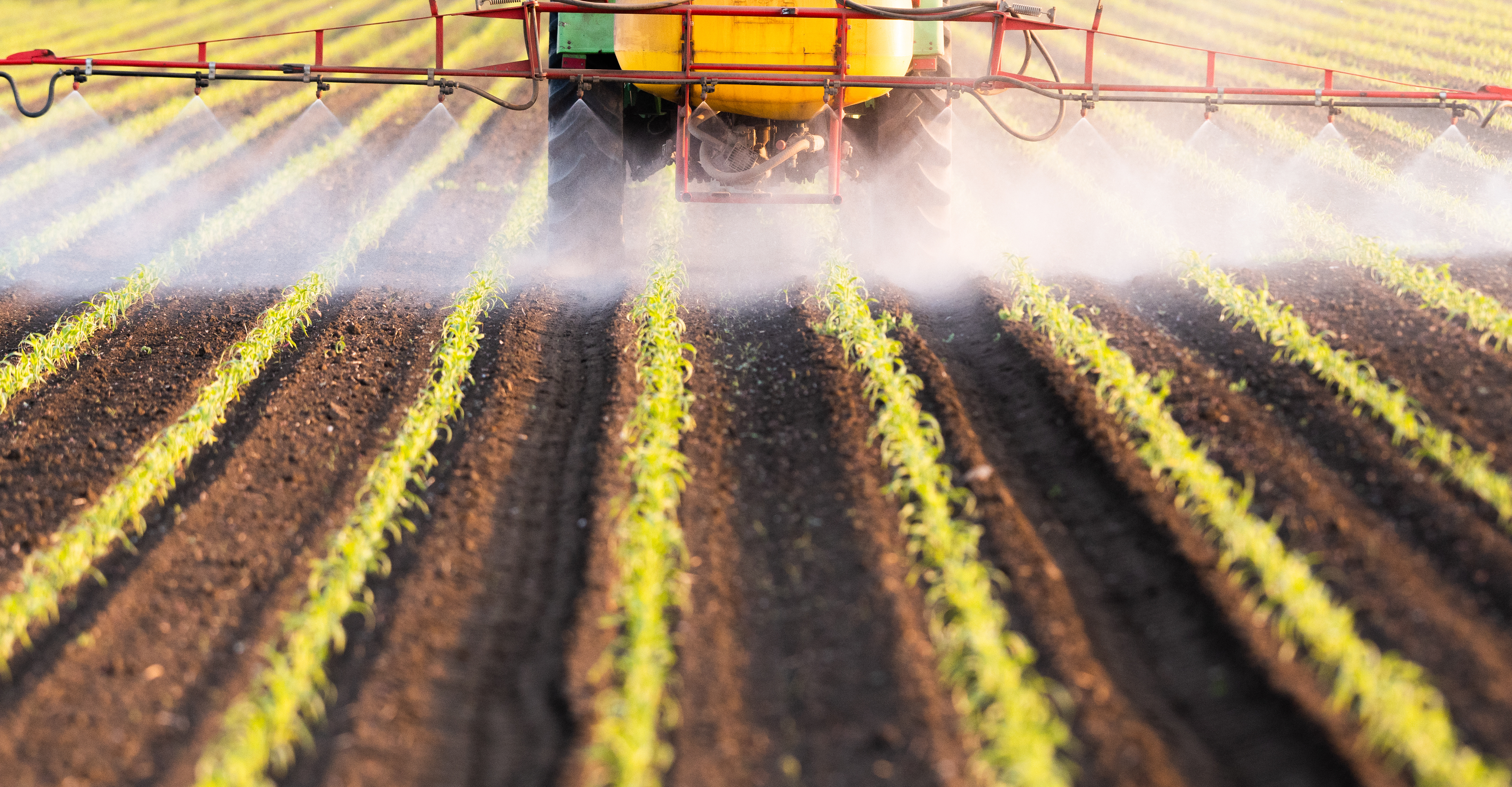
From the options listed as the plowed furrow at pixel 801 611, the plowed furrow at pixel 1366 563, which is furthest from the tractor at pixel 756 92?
the plowed furrow at pixel 1366 563

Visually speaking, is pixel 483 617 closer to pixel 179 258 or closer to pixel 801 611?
pixel 801 611

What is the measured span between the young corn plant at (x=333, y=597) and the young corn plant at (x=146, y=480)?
2.54ft

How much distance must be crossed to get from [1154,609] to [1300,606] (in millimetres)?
397

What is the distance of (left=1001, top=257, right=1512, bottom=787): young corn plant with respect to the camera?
2500 mm

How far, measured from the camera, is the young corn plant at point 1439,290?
5051 mm

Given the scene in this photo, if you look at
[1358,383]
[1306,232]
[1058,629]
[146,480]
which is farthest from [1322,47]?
[146,480]

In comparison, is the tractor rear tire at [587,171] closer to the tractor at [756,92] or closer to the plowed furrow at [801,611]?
the tractor at [756,92]

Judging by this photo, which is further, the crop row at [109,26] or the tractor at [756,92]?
the crop row at [109,26]

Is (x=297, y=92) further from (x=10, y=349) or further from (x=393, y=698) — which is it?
(x=393, y=698)

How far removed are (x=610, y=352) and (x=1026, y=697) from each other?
339cm

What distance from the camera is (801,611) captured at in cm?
333

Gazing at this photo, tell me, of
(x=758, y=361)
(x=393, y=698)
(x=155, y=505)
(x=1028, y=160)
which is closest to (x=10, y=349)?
(x=155, y=505)

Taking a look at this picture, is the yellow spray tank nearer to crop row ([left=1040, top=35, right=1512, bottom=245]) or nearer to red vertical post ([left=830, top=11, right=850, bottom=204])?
red vertical post ([left=830, top=11, right=850, bottom=204])

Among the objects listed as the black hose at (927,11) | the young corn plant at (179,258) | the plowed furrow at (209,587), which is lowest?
the plowed furrow at (209,587)
